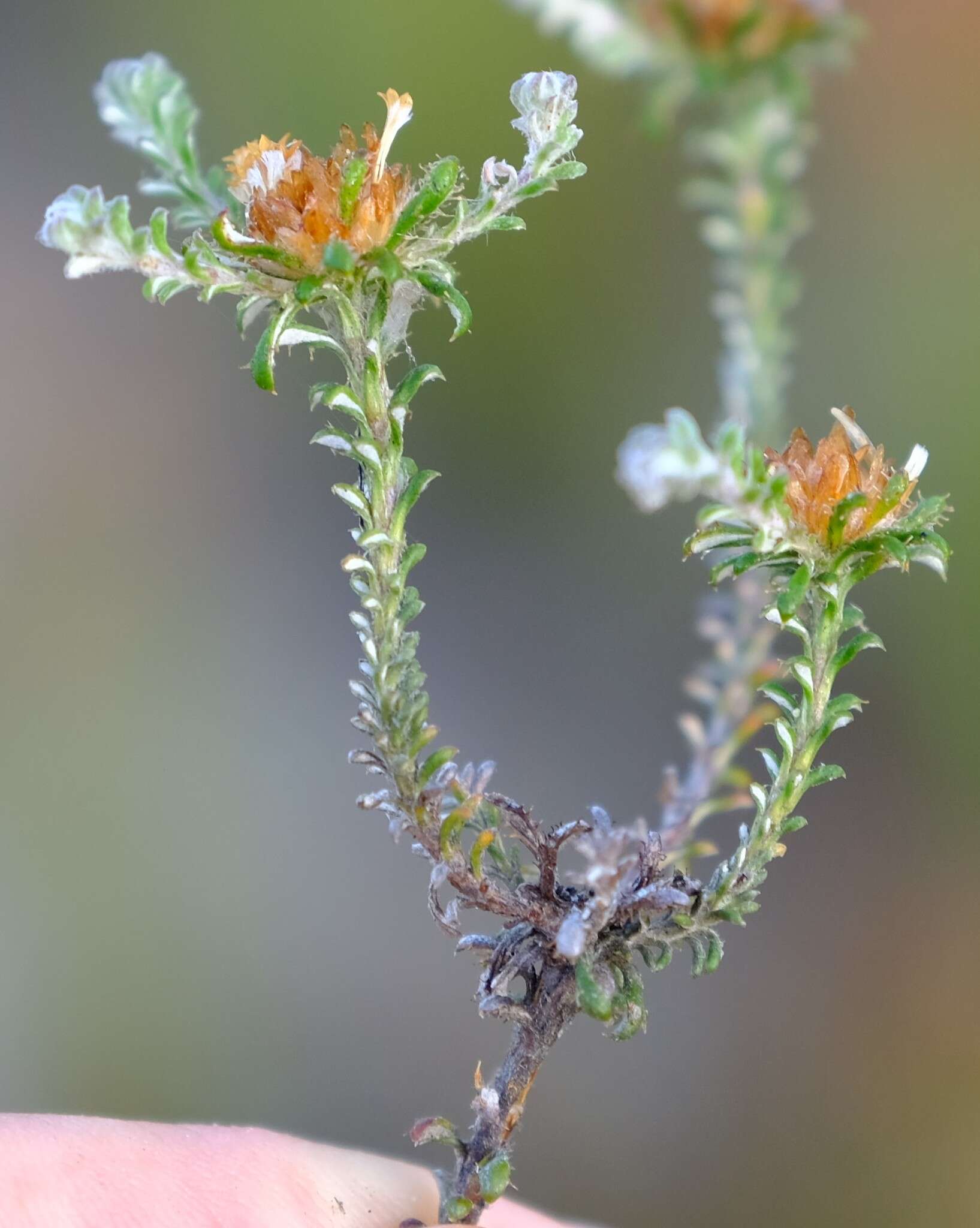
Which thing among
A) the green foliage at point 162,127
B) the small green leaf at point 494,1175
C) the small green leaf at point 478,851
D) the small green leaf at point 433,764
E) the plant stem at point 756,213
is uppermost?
the plant stem at point 756,213

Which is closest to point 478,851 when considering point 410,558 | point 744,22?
point 410,558

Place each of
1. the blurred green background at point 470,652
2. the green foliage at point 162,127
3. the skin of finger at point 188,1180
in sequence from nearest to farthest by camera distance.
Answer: the green foliage at point 162,127, the skin of finger at point 188,1180, the blurred green background at point 470,652

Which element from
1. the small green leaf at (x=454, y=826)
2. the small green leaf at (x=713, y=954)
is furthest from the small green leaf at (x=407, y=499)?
the small green leaf at (x=713, y=954)

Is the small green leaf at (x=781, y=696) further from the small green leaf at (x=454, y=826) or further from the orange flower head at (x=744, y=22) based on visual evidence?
the orange flower head at (x=744, y=22)

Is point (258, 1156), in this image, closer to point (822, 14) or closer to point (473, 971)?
point (473, 971)

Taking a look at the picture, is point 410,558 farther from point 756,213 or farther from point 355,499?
point 756,213

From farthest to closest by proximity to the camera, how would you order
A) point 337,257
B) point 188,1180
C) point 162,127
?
point 188,1180
point 162,127
point 337,257
